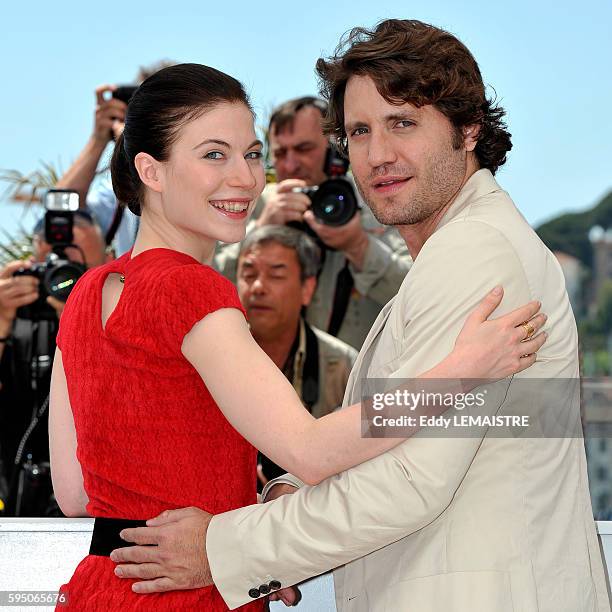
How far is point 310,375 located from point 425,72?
170 cm

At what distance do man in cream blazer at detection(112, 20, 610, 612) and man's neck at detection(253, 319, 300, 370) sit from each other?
177 centimetres

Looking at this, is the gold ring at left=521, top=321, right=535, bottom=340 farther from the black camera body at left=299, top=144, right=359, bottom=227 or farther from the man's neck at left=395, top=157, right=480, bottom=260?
the black camera body at left=299, top=144, right=359, bottom=227

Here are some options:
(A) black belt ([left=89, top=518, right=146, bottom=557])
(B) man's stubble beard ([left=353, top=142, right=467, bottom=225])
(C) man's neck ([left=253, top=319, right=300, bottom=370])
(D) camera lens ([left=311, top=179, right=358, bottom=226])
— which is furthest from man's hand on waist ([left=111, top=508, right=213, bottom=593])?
(D) camera lens ([left=311, top=179, right=358, bottom=226])

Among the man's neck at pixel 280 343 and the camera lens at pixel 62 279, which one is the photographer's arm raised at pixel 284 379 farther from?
the man's neck at pixel 280 343

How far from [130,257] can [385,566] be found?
1.85 ft

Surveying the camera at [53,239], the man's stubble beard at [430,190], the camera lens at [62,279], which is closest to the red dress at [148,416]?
the man's stubble beard at [430,190]

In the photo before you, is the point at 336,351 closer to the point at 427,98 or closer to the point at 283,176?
the point at 283,176

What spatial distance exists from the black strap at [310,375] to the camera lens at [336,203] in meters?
0.40

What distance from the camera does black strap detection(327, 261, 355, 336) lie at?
3.48 meters

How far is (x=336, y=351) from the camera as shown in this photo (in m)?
3.28

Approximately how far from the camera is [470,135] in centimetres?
173

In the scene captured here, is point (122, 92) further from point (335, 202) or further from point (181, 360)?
point (181, 360)

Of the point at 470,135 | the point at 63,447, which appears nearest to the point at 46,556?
the point at 63,447

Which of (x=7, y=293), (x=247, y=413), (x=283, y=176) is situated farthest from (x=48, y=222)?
(x=247, y=413)
